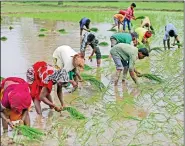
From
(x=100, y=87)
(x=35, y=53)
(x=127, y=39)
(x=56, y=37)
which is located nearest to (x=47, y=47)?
(x=35, y=53)

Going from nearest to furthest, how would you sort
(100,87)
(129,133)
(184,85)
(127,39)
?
1. (129,133)
2. (184,85)
3. (100,87)
4. (127,39)

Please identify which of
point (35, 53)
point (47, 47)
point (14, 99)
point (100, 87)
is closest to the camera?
point (14, 99)

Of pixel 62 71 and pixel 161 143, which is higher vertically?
pixel 62 71

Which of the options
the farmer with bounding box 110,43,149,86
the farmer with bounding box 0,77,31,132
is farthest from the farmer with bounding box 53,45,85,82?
the farmer with bounding box 0,77,31,132

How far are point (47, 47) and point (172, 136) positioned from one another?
791 centimetres

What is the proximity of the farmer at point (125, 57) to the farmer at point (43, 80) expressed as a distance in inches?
65.9

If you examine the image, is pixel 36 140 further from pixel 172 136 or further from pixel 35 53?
pixel 35 53

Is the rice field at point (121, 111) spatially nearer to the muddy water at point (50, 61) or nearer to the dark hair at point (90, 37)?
the muddy water at point (50, 61)

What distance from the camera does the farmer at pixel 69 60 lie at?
5.62 m

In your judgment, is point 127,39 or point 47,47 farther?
point 47,47

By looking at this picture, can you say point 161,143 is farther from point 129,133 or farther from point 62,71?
point 62,71

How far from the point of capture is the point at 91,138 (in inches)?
180

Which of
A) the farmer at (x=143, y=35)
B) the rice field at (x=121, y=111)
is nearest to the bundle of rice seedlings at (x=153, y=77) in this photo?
the rice field at (x=121, y=111)

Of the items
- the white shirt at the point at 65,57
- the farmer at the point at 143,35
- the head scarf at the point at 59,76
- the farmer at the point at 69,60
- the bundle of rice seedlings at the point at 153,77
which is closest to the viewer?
the head scarf at the point at 59,76
